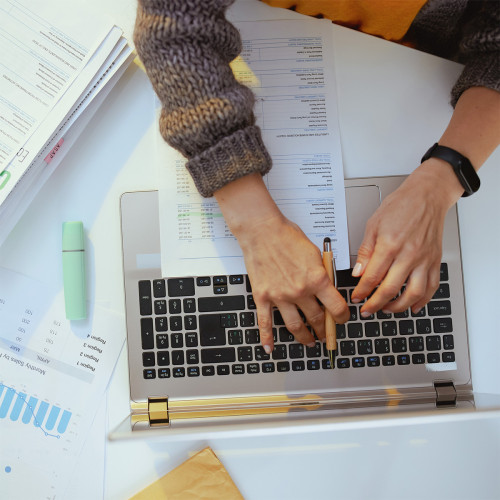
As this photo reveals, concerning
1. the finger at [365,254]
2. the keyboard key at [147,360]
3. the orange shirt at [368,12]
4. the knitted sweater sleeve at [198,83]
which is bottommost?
the keyboard key at [147,360]

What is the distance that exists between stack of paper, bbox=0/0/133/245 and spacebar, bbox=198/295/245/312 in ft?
0.94

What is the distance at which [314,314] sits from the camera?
574mm

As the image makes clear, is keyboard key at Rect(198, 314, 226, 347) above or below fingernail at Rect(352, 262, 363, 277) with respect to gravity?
below

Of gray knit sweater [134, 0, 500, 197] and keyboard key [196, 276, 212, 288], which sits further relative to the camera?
keyboard key [196, 276, 212, 288]

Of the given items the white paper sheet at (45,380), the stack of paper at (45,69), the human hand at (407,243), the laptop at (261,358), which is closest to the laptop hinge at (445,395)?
the laptop at (261,358)

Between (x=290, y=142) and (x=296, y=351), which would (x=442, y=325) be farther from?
(x=290, y=142)

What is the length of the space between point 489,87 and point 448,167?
104 millimetres

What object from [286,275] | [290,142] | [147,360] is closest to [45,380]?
[147,360]

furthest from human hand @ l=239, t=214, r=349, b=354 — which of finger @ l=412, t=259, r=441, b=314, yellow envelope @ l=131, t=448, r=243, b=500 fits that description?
yellow envelope @ l=131, t=448, r=243, b=500

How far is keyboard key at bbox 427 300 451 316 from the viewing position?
0.61m

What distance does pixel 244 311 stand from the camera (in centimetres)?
61

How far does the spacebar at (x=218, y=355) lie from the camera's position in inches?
23.9

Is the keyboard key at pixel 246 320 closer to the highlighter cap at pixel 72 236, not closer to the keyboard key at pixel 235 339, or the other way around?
the keyboard key at pixel 235 339

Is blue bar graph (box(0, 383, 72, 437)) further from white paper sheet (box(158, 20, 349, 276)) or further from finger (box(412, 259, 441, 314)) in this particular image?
finger (box(412, 259, 441, 314))
